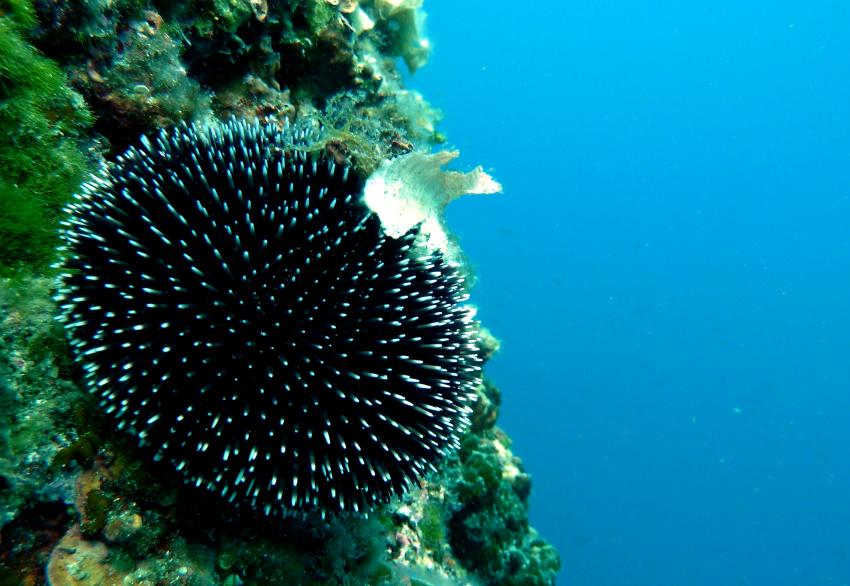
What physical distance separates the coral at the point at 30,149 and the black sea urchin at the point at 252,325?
533 mm

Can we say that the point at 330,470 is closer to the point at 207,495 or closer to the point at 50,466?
the point at 207,495

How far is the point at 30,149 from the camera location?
421 centimetres

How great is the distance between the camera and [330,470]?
3.74 metres

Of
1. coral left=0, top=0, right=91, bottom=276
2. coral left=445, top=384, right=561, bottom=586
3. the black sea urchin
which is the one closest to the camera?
the black sea urchin

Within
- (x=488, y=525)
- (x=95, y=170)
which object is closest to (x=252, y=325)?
(x=95, y=170)

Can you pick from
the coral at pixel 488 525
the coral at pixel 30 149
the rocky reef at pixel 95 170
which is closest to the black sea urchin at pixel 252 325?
the rocky reef at pixel 95 170

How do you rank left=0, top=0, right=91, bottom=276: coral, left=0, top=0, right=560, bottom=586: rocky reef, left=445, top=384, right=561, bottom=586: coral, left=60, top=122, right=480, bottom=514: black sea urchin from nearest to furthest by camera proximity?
left=60, top=122, right=480, bottom=514: black sea urchin, left=0, top=0, right=560, bottom=586: rocky reef, left=0, top=0, right=91, bottom=276: coral, left=445, top=384, right=561, bottom=586: coral

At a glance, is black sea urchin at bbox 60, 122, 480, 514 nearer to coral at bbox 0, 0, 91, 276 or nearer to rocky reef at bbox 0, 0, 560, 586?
rocky reef at bbox 0, 0, 560, 586

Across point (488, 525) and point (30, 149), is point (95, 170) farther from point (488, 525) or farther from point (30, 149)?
point (488, 525)

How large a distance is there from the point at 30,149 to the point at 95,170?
47 centimetres

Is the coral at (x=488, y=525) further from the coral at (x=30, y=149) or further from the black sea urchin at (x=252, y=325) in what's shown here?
the coral at (x=30, y=149)

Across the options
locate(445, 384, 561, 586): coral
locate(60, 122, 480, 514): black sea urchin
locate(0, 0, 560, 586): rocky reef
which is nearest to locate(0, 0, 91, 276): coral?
locate(0, 0, 560, 586): rocky reef

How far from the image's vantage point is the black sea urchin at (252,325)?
346 cm

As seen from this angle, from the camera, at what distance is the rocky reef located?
11.8 feet
